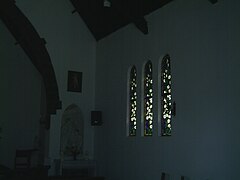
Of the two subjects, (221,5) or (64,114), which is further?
(64,114)

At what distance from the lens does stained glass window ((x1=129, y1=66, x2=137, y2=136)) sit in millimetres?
10406

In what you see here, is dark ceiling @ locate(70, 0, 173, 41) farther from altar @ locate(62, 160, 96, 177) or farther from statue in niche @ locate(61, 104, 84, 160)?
altar @ locate(62, 160, 96, 177)

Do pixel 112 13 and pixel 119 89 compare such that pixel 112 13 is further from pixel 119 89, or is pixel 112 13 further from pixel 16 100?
pixel 16 100

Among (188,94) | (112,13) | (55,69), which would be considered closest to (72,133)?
(55,69)

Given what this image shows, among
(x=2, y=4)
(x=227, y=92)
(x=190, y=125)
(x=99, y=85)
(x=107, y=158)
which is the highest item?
(x=2, y=4)

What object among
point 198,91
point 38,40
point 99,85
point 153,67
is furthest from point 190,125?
point 38,40

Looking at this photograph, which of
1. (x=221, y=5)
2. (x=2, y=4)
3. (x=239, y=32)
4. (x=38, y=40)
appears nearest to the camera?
(x=239, y=32)

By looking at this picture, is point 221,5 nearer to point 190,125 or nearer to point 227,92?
point 227,92

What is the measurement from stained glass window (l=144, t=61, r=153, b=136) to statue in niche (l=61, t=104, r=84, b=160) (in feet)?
9.71

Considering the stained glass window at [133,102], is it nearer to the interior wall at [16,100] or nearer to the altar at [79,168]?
the altar at [79,168]

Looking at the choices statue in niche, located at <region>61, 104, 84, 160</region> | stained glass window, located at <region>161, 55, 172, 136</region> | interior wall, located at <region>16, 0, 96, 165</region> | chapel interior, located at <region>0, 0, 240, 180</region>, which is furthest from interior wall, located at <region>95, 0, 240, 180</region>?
interior wall, located at <region>16, 0, 96, 165</region>

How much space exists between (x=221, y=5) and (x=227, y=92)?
1.85 metres

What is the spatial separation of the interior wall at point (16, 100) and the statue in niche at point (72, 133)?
160 centimetres

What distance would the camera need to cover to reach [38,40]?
441 inches
